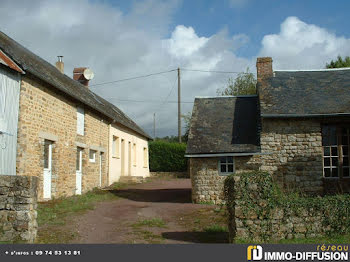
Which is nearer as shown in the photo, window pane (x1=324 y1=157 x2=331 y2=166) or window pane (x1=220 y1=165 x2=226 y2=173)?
window pane (x1=324 y1=157 x2=331 y2=166)

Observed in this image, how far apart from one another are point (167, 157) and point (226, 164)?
16.9 metres

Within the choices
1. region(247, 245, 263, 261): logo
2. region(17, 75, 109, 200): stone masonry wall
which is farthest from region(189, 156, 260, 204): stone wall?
region(247, 245, 263, 261): logo

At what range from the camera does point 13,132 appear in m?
11.3

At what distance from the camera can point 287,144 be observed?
44.3ft

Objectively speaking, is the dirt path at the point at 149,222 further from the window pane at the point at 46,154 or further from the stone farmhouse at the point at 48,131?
the window pane at the point at 46,154

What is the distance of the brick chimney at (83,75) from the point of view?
77.8 ft

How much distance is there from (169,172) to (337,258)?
947 inches

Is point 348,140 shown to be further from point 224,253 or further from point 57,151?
point 57,151

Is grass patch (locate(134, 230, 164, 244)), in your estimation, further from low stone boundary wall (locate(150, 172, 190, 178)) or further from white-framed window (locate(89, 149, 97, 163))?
low stone boundary wall (locate(150, 172, 190, 178))

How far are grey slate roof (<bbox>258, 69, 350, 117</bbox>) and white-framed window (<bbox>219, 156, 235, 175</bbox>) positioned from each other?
220 centimetres

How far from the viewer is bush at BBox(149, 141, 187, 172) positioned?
3009 cm

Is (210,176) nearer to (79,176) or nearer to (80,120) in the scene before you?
(79,176)

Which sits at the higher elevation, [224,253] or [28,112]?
[28,112]

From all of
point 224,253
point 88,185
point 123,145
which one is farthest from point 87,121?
point 224,253
